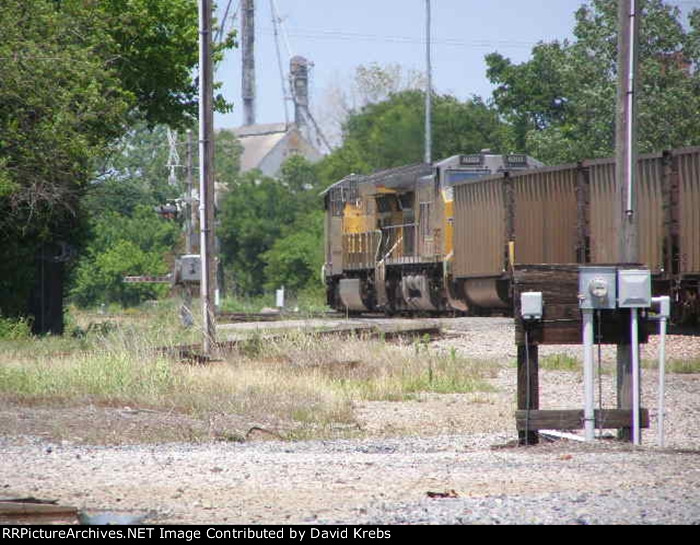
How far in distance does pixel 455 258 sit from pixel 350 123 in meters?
53.6

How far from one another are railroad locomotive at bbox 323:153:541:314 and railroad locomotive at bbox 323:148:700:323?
0.10ft

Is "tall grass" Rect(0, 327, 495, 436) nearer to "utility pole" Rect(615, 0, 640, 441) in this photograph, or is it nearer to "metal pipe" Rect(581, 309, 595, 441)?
"metal pipe" Rect(581, 309, 595, 441)

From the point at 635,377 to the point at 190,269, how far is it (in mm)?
11889

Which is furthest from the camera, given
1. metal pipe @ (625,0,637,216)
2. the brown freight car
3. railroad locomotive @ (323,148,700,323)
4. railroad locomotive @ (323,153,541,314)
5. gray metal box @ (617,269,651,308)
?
railroad locomotive @ (323,153,541,314)

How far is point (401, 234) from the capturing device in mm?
30953

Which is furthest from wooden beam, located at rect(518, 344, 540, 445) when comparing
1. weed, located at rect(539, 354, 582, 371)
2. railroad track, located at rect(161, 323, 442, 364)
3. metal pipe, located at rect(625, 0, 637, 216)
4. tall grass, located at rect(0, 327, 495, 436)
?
weed, located at rect(539, 354, 582, 371)

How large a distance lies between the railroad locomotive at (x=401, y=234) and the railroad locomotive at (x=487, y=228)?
31mm

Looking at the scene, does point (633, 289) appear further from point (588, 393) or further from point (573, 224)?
point (573, 224)

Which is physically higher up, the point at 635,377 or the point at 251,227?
the point at 251,227

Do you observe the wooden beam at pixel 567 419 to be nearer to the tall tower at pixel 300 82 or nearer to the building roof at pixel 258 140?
the building roof at pixel 258 140

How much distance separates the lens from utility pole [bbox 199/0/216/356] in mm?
18188

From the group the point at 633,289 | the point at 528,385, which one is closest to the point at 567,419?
the point at 528,385
